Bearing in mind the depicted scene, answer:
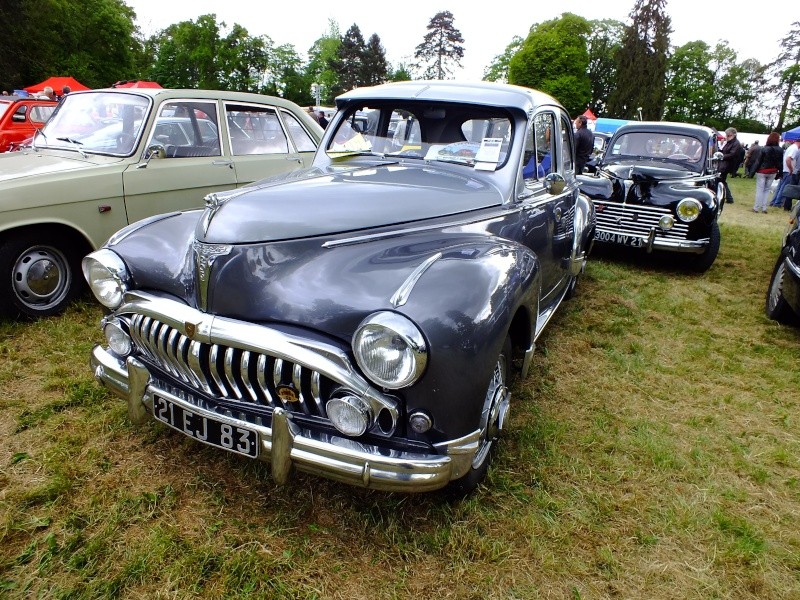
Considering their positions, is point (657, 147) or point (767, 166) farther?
point (767, 166)

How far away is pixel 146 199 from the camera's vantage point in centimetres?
435

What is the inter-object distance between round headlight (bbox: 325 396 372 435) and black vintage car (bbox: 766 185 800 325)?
13.1ft

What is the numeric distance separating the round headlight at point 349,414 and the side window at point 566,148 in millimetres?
2663

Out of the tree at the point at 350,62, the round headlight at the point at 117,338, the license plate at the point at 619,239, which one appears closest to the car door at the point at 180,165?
the round headlight at the point at 117,338

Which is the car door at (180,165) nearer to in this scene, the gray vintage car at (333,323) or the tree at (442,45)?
the gray vintage car at (333,323)

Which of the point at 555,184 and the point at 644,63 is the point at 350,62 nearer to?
the point at 644,63

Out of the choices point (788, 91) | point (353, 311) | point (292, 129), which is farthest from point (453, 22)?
point (353, 311)

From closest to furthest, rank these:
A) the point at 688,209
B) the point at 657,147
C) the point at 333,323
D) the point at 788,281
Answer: the point at 333,323 → the point at 788,281 → the point at 688,209 → the point at 657,147

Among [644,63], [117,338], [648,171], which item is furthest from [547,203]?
[644,63]

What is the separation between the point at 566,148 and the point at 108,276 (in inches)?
133

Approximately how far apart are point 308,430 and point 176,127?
3.75 m

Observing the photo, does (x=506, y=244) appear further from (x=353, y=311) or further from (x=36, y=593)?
(x=36, y=593)

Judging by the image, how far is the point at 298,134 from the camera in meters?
5.68

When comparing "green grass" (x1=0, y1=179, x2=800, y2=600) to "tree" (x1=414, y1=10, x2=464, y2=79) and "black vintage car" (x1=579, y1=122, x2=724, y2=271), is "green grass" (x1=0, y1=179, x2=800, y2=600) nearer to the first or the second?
"black vintage car" (x1=579, y1=122, x2=724, y2=271)
